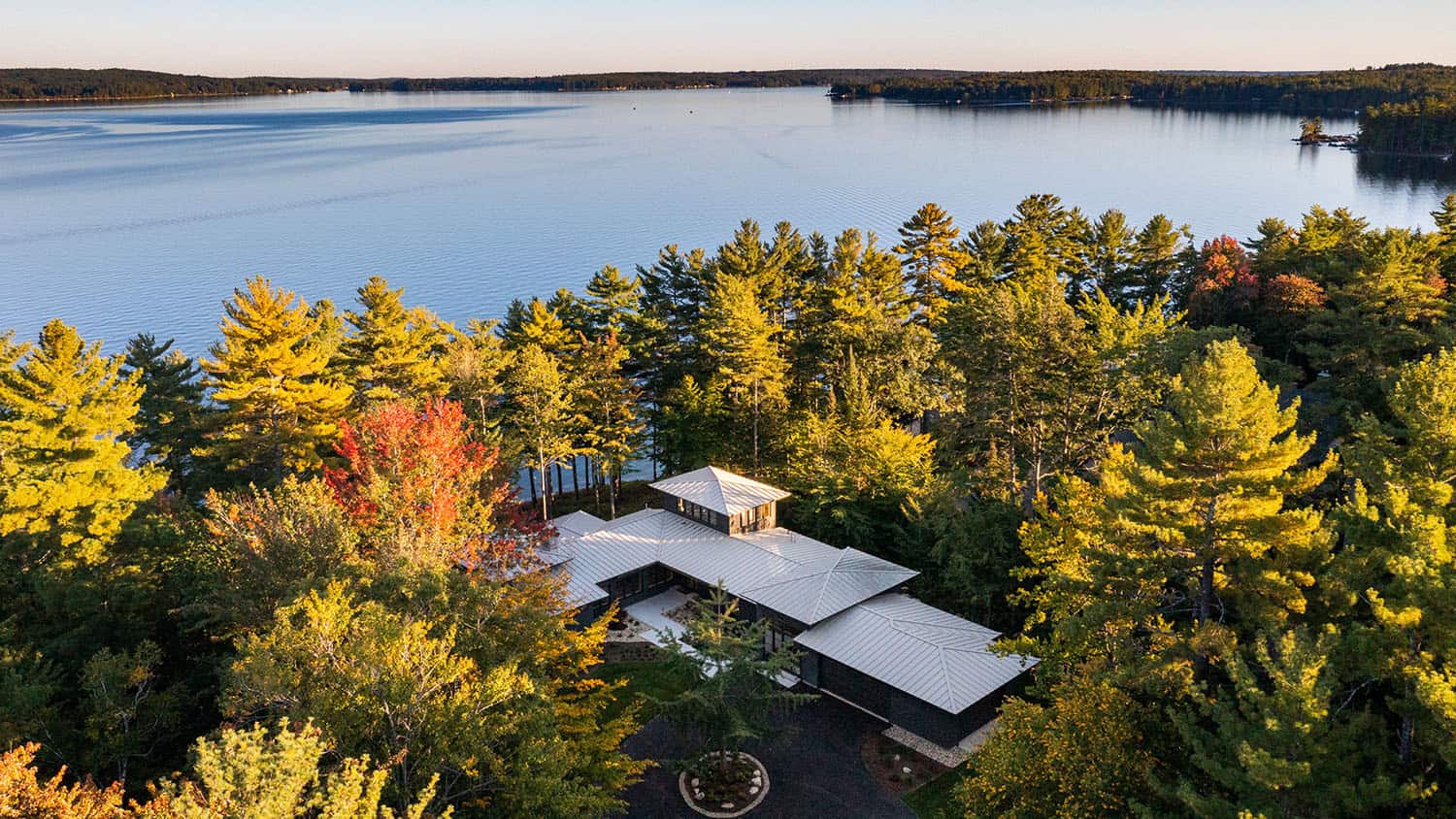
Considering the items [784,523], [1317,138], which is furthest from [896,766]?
[1317,138]

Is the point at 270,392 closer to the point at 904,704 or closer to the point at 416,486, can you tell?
the point at 416,486

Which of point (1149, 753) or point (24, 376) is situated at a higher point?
point (24, 376)

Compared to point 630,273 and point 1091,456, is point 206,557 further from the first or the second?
point 630,273

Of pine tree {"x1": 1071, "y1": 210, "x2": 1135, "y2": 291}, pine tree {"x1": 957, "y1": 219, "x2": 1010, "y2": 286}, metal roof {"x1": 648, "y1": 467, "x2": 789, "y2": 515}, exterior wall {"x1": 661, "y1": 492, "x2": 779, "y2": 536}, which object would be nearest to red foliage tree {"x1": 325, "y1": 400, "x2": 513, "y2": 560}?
metal roof {"x1": 648, "y1": 467, "x2": 789, "y2": 515}

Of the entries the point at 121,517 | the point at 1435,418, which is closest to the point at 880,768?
the point at 1435,418

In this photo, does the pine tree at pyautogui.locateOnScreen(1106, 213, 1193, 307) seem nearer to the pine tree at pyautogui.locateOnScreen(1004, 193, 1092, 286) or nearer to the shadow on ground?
the pine tree at pyautogui.locateOnScreen(1004, 193, 1092, 286)

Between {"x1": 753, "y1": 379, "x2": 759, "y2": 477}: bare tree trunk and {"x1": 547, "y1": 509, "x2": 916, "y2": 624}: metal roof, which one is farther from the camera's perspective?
{"x1": 753, "y1": 379, "x2": 759, "y2": 477}: bare tree trunk
